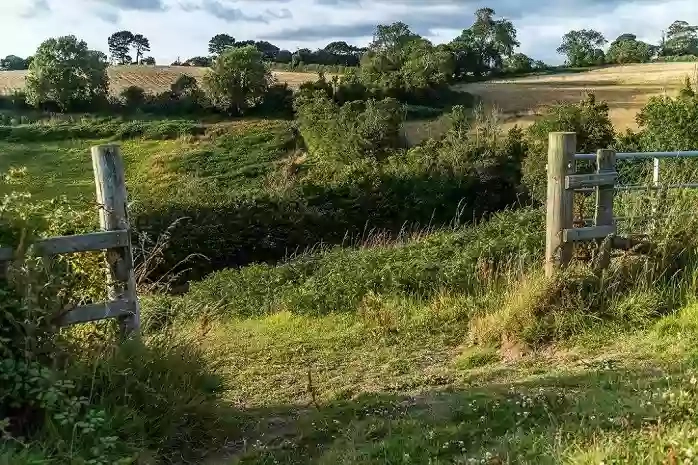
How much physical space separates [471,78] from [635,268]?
162ft

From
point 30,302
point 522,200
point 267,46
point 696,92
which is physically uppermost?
point 267,46

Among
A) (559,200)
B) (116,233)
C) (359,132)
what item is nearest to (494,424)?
(116,233)

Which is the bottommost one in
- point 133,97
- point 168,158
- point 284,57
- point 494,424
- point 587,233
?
point 494,424

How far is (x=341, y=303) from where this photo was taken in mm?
8039

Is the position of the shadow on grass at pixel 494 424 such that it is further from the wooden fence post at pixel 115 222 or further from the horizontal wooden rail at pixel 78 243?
the horizontal wooden rail at pixel 78 243

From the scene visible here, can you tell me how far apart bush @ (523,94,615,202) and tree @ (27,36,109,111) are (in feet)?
118

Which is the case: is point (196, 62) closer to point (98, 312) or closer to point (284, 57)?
point (284, 57)

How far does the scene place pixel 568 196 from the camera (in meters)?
5.88

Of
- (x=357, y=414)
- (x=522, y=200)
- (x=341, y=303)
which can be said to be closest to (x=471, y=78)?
(x=522, y=200)

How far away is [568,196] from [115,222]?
149 inches

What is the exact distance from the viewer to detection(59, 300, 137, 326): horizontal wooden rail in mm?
3934

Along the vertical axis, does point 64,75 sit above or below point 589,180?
above

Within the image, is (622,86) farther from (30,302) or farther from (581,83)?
(30,302)

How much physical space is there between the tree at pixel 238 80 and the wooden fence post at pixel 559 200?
3823 centimetres
